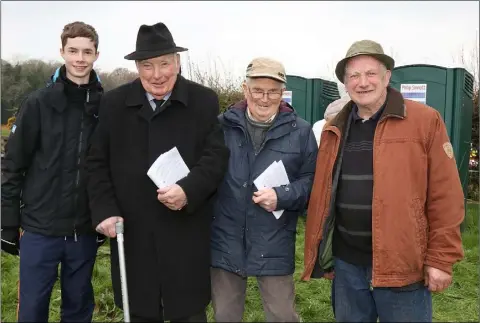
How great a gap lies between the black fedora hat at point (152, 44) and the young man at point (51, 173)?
0.53 metres

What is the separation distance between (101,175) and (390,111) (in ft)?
5.25

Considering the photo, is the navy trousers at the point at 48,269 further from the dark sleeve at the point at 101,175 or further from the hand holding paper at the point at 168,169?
the hand holding paper at the point at 168,169

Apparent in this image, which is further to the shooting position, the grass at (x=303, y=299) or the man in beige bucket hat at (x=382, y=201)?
the grass at (x=303, y=299)

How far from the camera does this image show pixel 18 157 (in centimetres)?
306

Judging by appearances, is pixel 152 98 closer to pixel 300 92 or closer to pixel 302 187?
pixel 302 187

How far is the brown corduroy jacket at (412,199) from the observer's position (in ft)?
8.40

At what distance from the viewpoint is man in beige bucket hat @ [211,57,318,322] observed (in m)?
2.86

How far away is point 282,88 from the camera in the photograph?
2945 millimetres

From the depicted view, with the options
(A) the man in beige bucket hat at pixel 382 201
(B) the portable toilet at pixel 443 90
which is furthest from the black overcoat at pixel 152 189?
(B) the portable toilet at pixel 443 90

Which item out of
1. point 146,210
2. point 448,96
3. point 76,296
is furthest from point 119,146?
point 448,96

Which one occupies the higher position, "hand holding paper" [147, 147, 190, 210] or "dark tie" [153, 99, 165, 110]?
"dark tie" [153, 99, 165, 110]

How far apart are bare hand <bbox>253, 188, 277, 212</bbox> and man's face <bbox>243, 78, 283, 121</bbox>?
0.43 m

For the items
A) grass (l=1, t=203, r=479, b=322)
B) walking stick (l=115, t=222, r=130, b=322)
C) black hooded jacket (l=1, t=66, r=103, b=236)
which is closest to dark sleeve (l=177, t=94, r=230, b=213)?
walking stick (l=115, t=222, r=130, b=322)

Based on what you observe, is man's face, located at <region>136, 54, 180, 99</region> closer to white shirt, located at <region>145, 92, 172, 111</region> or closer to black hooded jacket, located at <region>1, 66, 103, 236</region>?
white shirt, located at <region>145, 92, 172, 111</region>
